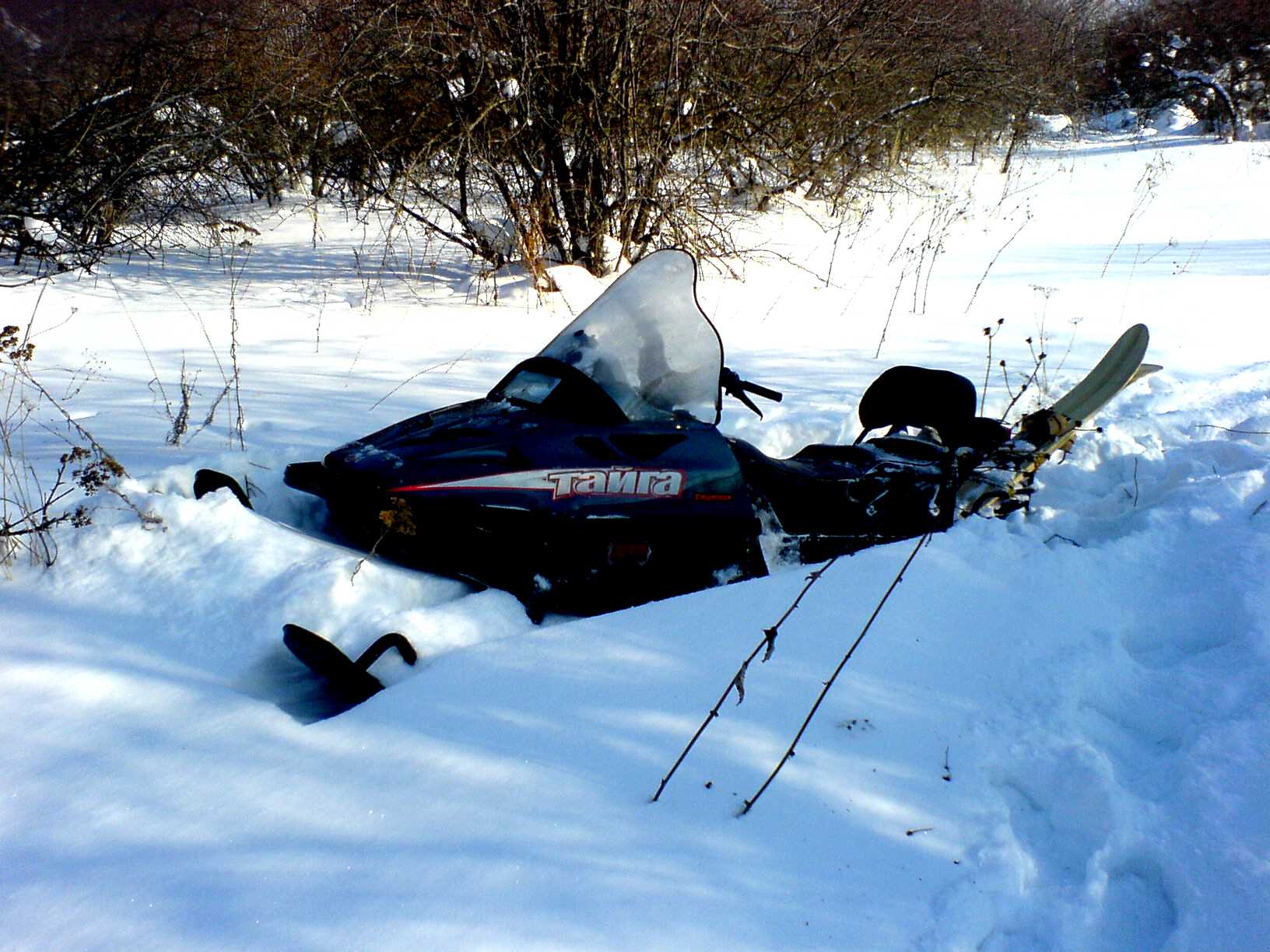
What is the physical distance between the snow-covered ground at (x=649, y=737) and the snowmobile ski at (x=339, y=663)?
0.05 metres

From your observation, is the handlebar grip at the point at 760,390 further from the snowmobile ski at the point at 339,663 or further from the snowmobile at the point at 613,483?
the snowmobile ski at the point at 339,663

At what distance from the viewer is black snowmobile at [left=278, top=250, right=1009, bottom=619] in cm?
245

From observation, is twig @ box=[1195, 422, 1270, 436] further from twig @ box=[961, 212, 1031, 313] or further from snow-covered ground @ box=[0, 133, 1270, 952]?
twig @ box=[961, 212, 1031, 313]

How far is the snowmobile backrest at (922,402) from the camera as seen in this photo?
11.3 feet

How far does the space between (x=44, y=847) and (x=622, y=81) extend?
596 centimetres

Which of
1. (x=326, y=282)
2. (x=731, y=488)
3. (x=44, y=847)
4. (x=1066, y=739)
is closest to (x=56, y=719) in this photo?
(x=44, y=847)

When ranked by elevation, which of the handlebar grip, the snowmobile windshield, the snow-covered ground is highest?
the snowmobile windshield

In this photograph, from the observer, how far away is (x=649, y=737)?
196 centimetres

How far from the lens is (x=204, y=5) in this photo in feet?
33.9

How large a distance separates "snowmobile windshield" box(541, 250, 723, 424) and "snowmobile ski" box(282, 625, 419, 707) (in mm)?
1121

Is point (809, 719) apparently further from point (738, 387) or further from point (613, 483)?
point (738, 387)


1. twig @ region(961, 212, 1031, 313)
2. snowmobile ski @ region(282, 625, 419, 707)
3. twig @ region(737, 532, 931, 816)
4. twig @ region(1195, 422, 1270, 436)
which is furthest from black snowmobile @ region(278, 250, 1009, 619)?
twig @ region(961, 212, 1031, 313)

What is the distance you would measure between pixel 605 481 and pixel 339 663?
89 centimetres

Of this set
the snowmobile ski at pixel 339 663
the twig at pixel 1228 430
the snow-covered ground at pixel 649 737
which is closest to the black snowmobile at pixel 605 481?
the snow-covered ground at pixel 649 737
